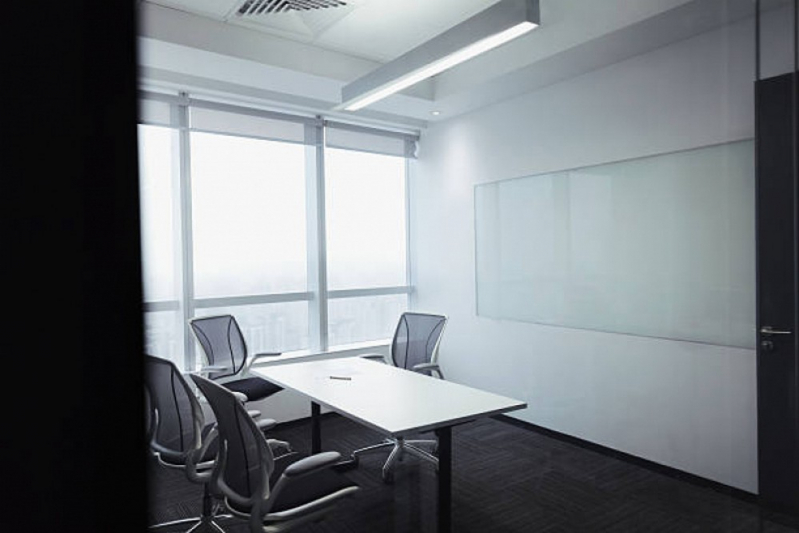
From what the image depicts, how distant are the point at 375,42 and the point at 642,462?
10.7ft

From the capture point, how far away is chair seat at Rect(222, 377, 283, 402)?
3.49 metres

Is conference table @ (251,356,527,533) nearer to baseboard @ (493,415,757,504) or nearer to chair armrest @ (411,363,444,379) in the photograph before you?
chair armrest @ (411,363,444,379)

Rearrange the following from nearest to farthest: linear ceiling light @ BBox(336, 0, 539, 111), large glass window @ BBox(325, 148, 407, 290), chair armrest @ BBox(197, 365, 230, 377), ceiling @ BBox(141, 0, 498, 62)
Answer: linear ceiling light @ BBox(336, 0, 539, 111) → ceiling @ BBox(141, 0, 498, 62) → chair armrest @ BBox(197, 365, 230, 377) → large glass window @ BBox(325, 148, 407, 290)

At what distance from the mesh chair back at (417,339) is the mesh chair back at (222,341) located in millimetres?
1165

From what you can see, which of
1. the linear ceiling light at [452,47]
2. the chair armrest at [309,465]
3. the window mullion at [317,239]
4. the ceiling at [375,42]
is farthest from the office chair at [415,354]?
the ceiling at [375,42]

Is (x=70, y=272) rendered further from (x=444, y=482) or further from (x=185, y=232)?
(x=185, y=232)

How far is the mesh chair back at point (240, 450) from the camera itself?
Result: 185 centimetres

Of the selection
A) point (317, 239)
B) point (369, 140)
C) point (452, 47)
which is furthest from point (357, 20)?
point (317, 239)

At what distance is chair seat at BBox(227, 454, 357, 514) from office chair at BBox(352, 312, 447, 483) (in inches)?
45.5

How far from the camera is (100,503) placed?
38 cm

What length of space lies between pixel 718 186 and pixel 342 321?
3150 millimetres

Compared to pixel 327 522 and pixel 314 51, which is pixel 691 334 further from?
pixel 314 51

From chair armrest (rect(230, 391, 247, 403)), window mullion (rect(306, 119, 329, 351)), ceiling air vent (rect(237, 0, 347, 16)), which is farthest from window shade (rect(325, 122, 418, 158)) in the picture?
chair armrest (rect(230, 391, 247, 403))

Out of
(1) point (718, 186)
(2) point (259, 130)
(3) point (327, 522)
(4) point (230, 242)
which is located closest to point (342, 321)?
(4) point (230, 242)
